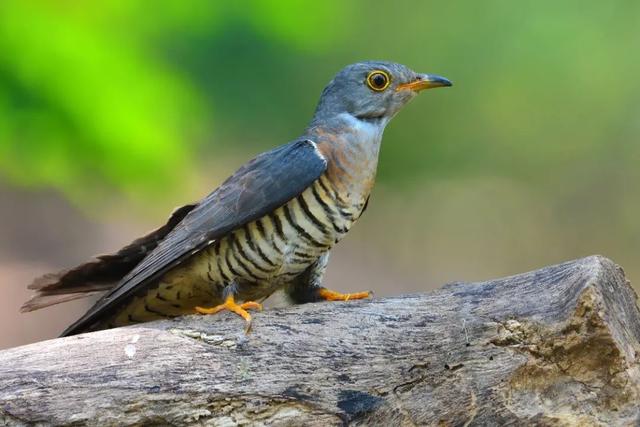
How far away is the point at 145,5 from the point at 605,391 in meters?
2.56

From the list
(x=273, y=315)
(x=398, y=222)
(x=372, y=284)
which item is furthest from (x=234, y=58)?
(x=398, y=222)

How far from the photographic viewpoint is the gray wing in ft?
11.2

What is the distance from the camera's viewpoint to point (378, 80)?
3768 mm

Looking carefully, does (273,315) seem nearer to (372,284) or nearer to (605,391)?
(605,391)

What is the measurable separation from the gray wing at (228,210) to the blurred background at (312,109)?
1.27ft

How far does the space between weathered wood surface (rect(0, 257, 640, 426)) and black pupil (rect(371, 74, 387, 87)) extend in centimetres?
106

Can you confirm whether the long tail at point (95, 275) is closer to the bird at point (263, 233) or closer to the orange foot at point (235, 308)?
the bird at point (263, 233)

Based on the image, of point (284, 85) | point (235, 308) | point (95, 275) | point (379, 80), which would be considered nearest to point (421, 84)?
point (379, 80)

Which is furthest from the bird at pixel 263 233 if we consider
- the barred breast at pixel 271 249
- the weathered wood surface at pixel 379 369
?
the weathered wood surface at pixel 379 369

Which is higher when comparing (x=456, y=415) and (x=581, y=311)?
(x=581, y=311)

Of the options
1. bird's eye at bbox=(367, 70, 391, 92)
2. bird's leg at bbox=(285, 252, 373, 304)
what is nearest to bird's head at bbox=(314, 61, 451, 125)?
bird's eye at bbox=(367, 70, 391, 92)

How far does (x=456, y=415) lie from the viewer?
9.56 feet

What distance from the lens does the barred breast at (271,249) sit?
11.3 ft

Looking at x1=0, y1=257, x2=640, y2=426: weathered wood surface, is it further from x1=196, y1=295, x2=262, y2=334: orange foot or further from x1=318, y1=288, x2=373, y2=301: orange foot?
x1=318, y1=288, x2=373, y2=301: orange foot
